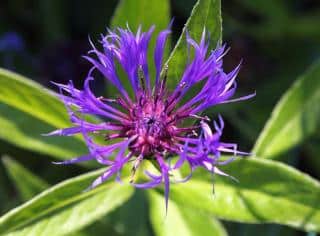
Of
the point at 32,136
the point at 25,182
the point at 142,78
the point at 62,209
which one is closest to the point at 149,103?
the point at 142,78

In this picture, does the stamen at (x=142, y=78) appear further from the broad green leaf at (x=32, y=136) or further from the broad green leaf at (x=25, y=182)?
the broad green leaf at (x=25, y=182)

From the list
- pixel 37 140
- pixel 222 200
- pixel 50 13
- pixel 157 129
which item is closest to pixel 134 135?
pixel 157 129

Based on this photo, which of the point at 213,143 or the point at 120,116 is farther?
the point at 120,116

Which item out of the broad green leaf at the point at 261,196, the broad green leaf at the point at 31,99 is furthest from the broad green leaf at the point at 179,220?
the broad green leaf at the point at 31,99

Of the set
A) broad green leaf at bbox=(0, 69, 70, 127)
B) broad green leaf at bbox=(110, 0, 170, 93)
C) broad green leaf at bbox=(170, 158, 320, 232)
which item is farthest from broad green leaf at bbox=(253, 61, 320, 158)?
broad green leaf at bbox=(0, 69, 70, 127)

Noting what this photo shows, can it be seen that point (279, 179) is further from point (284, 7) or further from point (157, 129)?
point (284, 7)

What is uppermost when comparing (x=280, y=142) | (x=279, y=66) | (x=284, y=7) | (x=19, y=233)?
(x=284, y=7)
